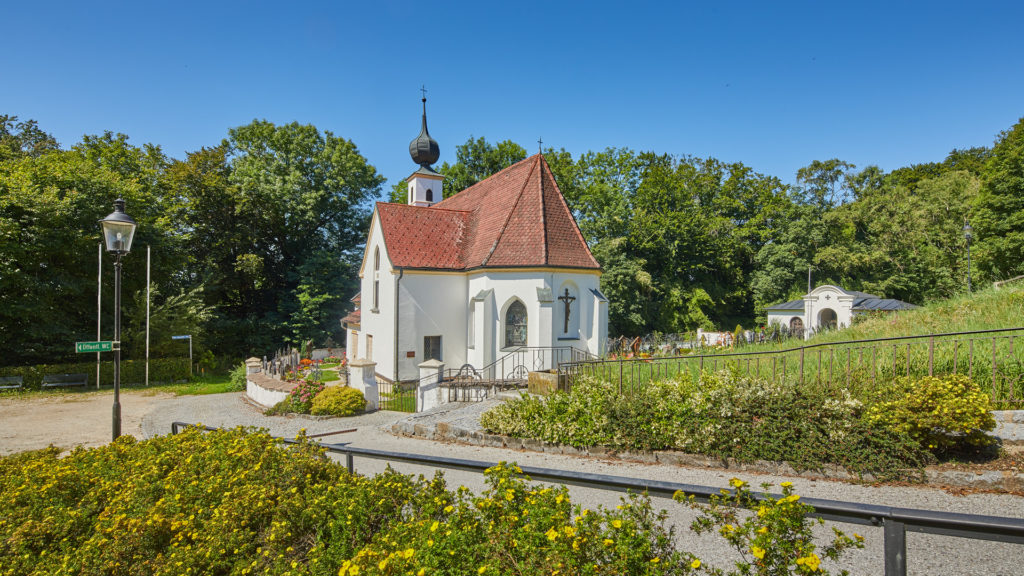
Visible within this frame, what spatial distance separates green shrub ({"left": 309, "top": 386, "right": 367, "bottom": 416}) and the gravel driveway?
35 centimetres

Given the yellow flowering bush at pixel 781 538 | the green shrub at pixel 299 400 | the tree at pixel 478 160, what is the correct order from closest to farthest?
1. the yellow flowering bush at pixel 781 538
2. the green shrub at pixel 299 400
3. the tree at pixel 478 160

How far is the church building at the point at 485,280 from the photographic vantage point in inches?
651

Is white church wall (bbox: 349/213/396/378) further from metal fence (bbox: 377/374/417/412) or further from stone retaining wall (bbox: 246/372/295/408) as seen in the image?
stone retaining wall (bbox: 246/372/295/408)

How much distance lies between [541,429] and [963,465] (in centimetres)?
573

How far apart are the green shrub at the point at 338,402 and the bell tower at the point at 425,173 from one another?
694 inches

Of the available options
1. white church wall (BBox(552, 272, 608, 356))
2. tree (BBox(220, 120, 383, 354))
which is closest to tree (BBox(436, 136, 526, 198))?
tree (BBox(220, 120, 383, 354))

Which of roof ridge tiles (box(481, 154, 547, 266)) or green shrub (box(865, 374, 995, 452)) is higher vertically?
roof ridge tiles (box(481, 154, 547, 266))

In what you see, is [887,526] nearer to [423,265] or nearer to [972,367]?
[972,367]

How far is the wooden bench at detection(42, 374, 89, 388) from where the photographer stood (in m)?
19.7

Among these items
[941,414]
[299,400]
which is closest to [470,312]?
[299,400]

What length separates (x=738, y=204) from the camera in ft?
137

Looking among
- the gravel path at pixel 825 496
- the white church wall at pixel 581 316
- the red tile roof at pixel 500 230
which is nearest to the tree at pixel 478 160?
the red tile roof at pixel 500 230

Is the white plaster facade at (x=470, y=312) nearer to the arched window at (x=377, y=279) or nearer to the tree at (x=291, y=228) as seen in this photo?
the arched window at (x=377, y=279)

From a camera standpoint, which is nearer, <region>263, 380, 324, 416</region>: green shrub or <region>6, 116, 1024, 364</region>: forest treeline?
<region>263, 380, 324, 416</region>: green shrub
